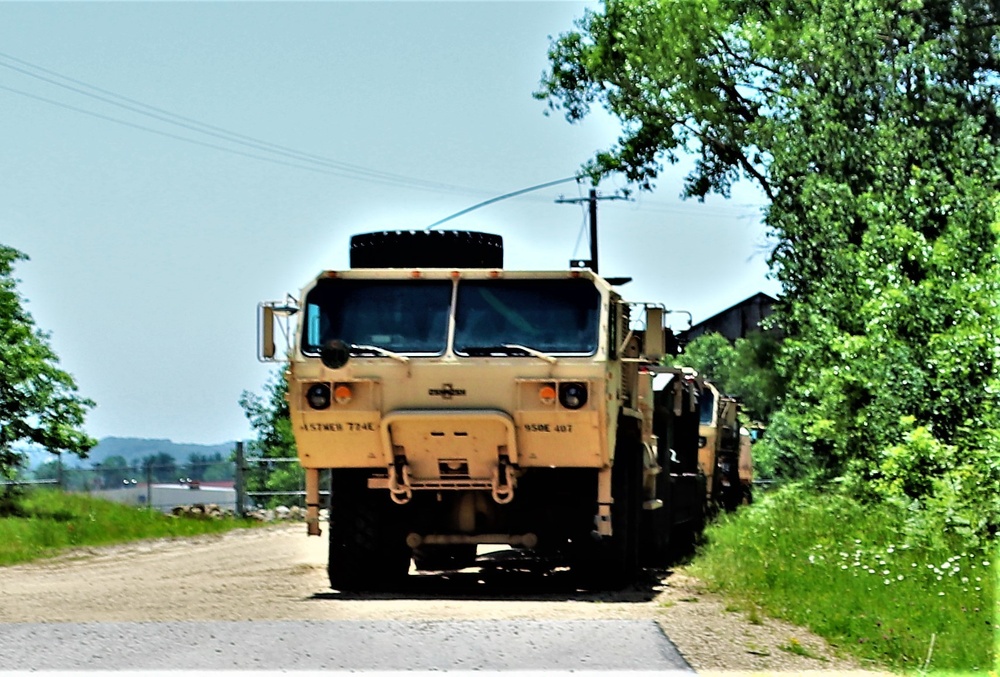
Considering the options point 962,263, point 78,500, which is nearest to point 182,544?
point 78,500

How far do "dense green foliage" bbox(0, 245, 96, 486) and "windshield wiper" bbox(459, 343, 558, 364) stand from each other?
1579cm

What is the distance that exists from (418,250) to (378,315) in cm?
139

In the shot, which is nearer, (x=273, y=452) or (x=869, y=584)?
(x=869, y=584)

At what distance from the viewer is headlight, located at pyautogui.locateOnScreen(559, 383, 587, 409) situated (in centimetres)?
1600

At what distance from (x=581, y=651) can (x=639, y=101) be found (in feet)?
99.8

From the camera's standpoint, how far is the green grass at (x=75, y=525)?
2606 cm

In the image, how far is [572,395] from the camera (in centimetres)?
1602

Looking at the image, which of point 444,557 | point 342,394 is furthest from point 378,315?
point 444,557

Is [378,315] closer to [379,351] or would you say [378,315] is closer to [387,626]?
[379,351]

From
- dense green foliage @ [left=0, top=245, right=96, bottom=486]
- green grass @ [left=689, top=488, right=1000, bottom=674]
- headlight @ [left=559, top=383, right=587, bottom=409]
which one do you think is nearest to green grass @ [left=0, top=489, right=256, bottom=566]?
dense green foliage @ [left=0, top=245, right=96, bottom=486]

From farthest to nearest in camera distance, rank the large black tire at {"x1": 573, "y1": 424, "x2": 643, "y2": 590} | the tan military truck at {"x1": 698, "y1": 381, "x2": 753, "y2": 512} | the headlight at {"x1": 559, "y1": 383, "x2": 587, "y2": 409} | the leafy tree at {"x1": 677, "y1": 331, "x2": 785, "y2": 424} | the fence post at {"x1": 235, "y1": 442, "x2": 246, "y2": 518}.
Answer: the leafy tree at {"x1": 677, "y1": 331, "x2": 785, "y2": 424} → the fence post at {"x1": 235, "y1": 442, "x2": 246, "y2": 518} → the tan military truck at {"x1": 698, "y1": 381, "x2": 753, "y2": 512} → the large black tire at {"x1": 573, "y1": 424, "x2": 643, "y2": 590} → the headlight at {"x1": 559, "y1": 383, "x2": 587, "y2": 409}

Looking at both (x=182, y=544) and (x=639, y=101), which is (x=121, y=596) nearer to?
(x=182, y=544)

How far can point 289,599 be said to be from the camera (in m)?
15.9

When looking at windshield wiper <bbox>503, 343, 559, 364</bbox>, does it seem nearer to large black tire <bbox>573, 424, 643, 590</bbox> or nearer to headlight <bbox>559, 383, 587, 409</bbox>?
headlight <bbox>559, 383, 587, 409</bbox>
